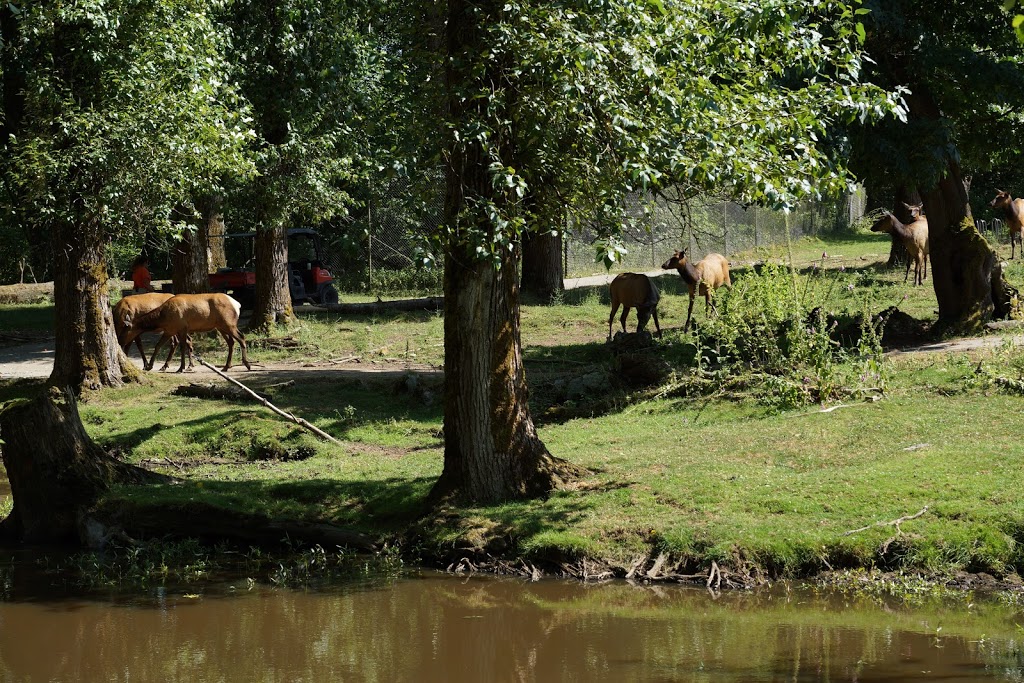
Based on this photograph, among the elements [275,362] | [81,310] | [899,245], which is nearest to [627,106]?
[81,310]

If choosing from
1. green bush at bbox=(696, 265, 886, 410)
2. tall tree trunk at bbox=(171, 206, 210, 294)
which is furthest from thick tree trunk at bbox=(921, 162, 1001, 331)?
tall tree trunk at bbox=(171, 206, 210, 294)

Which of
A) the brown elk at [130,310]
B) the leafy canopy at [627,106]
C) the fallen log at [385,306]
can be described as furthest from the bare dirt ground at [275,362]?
the leafy canopy at [627,106]

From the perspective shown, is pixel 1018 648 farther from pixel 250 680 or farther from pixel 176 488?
pixel 176 488

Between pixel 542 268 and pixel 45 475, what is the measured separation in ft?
A: 52.4

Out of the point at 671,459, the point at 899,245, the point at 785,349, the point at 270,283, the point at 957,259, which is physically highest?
the point at 899,245

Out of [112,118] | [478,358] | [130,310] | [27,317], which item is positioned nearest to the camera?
[478,358]

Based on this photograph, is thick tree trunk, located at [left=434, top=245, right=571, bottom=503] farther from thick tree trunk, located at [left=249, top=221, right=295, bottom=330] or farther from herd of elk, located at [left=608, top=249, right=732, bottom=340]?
thick tree trunk, located at [left=249, top=221, right=295, bottom=330]

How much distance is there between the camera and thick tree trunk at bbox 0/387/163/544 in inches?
448

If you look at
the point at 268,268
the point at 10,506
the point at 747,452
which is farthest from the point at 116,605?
the point at 268,268

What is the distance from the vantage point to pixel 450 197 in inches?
413

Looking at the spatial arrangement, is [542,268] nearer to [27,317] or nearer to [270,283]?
[270,283]

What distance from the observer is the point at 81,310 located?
17000mm

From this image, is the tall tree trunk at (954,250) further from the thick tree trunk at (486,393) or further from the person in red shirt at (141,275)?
the person in red shirt at (141,275)

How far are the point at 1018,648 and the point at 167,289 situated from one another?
25.0 meters
